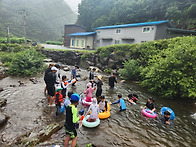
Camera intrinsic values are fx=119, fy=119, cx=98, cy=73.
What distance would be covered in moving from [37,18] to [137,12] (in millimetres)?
80787

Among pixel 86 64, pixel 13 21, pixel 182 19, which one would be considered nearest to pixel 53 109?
pixel 86 64

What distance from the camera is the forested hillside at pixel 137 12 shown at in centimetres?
3448

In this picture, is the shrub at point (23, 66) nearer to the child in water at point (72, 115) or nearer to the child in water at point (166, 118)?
the child in water at point (72, 115)

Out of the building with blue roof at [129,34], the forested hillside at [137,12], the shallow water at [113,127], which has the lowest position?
the shallow water at [113,127]

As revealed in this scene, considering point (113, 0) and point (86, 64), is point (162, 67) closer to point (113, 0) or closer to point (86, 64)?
point (86, 64)

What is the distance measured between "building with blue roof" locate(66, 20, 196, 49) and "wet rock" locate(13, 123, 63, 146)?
25.8 m

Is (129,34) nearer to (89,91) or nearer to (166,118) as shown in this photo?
(89,91)

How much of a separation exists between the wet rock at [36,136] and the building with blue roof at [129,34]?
25.8 metres

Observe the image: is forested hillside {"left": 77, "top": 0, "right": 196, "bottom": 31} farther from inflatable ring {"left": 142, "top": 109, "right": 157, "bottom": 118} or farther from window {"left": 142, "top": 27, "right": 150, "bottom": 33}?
inflatable ring {"left": 142, "top": 109, "right": 157, "bottom": 118}

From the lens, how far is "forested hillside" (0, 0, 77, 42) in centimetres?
7309

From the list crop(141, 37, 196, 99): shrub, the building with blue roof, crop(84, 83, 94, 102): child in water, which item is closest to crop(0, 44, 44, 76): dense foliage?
crop(84, 83, 94, 102): child in water

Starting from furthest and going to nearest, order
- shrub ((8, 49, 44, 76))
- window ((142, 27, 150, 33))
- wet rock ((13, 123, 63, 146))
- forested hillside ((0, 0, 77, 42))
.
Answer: forested hillside ((0, 0, 77, 42))
window ((142, 27, 150, 33))
shrub ((8, 49, 44, 76))
wet rock ((13, 123, 63, 146))

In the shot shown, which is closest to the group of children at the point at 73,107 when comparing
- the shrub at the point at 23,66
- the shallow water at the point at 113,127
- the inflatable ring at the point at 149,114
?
the inflatable ring at the point at 149,114

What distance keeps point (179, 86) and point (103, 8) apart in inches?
2069
